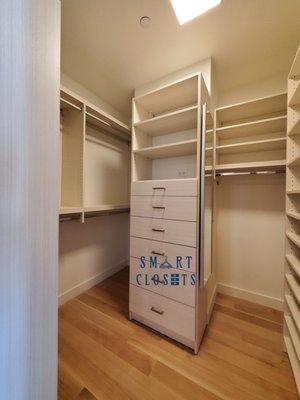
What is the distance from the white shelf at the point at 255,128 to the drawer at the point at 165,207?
3.22 feet

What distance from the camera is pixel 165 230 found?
1364 millimetres

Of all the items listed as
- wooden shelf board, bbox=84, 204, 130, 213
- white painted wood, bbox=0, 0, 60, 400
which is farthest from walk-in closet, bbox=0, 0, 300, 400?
wooden shelf board, bbox=84, 204, 130, 213

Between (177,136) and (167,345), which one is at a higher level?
(177,136)

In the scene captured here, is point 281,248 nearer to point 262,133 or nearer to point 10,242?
point 262,133

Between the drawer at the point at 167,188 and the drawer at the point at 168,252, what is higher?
the drawer at the point at 167,188

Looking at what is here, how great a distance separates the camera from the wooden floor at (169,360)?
1007mm

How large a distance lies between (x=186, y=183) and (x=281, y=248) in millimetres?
1292

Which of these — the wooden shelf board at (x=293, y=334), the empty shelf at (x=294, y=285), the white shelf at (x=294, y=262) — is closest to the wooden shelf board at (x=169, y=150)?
the white shelf at (x=294, y=262)

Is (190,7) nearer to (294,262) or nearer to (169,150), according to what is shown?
(169,150)

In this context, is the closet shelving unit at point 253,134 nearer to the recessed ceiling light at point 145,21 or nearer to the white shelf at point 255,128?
the white shelf at point 255,128

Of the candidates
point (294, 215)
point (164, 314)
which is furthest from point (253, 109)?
point (164, 314)

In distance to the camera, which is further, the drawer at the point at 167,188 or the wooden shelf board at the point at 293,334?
the drawer at the point at 167,188

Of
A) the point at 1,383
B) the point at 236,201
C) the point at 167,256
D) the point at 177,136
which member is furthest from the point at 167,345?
the point at 177,136

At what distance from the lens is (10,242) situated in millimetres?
474
